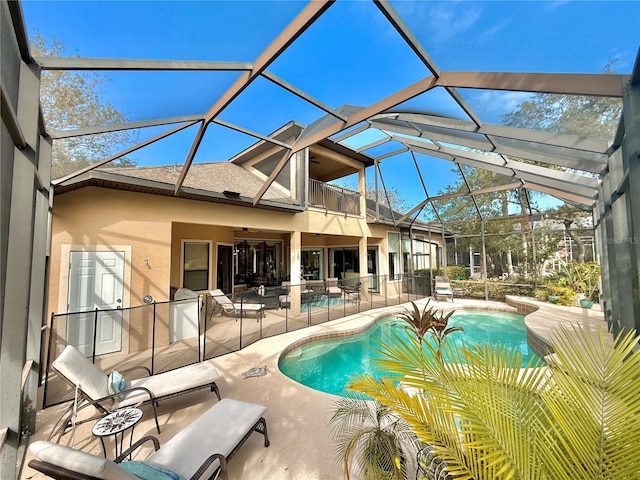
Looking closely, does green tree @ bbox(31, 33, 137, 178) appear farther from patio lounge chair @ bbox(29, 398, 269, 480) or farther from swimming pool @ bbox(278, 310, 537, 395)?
swimming pool @ bbox(278, 310, 537, 395)

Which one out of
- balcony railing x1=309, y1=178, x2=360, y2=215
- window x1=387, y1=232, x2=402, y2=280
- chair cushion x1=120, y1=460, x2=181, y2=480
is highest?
balcony railing x1=309, y1=178, x2=360, y2=215

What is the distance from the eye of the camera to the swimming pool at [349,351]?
5.91 m

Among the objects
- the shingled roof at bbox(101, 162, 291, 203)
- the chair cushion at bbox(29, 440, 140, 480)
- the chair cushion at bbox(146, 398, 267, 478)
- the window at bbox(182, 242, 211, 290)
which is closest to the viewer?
the chair cushion at bbox(29, 440, 140, 480)

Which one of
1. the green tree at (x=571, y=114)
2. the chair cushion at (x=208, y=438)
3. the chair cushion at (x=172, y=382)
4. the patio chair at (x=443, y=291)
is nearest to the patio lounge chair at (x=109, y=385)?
the chair cushion at (x=172, y=382)

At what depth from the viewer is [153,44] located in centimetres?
317

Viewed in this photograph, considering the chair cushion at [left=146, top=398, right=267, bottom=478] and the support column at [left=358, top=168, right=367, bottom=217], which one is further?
the support column at [left=358, top=168, right=367, bottom=217]

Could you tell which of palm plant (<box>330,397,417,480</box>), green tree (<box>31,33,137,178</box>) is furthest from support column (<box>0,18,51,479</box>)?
palm plant (<box>330,397,417,480</box>)

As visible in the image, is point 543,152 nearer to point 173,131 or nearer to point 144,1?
point 144,1

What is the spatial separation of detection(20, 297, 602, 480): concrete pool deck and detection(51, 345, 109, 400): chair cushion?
57cm

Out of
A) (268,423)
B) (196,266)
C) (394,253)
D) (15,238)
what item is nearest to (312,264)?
(394,253)

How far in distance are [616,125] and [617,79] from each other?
153cm

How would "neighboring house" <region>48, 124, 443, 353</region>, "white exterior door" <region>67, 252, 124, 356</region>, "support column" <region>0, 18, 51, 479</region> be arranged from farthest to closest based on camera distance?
"neighboring house" <region>48, 124, 443, 353</region> → "white exterior door" <region>67, 252, 124, 356</region> → "support column" <region>0, 18, 51, 479</region>

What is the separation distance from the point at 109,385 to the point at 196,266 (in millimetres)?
6263

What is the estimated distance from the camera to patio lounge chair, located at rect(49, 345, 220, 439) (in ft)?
10.7
